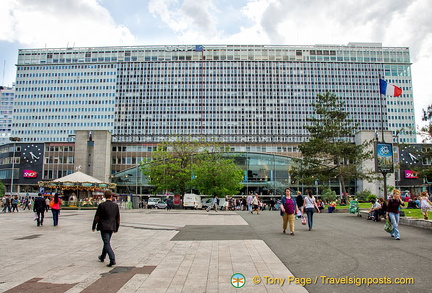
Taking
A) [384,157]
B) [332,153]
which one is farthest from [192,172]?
[384,157]

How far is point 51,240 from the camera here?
12414 millimetres

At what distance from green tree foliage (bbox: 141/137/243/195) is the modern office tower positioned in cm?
5998

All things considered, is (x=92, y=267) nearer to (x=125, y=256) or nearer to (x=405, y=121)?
(x=125, y=256)

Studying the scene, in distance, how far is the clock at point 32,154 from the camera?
88688mm

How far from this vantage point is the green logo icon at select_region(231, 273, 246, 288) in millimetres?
5977

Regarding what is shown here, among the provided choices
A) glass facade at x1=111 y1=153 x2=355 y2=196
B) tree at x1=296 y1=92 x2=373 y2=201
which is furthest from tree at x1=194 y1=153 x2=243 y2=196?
glass facade at x1=111 y1=153 x2=355 y2=196

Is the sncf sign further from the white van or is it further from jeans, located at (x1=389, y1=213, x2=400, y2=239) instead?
jeans, located at (x1=389, y1=213, x2=400, y2=239)

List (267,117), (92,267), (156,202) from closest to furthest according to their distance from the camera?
1. (92,267)
2. (156,202)
3. (267,117)

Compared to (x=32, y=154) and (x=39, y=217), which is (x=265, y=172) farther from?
(x=32, y=154)

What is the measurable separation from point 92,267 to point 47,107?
125149 millimetres

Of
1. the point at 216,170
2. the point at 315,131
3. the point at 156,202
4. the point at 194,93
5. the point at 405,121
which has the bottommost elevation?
the point at 156,202

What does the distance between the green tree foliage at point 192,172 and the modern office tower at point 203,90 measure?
60.0 metres

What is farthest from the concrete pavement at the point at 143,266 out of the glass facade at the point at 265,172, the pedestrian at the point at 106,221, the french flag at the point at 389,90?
the glass facade at the point at 265,172

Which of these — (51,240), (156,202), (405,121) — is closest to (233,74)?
(405,121)
